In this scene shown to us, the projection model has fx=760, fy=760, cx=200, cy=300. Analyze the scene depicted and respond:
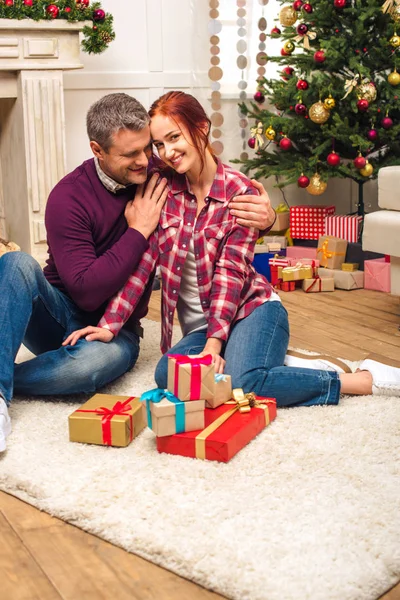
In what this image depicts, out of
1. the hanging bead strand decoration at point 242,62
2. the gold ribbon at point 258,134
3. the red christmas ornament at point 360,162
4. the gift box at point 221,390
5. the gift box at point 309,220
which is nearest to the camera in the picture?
the gift box at point 221,390

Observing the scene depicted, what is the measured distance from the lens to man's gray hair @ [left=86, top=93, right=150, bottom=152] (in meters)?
1.95

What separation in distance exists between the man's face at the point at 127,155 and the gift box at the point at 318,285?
1.68 metres

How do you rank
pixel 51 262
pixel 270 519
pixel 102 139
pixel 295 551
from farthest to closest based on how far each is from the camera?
pixel 51 262, pixel 102 139, pixel 270 519, pixel 295 551

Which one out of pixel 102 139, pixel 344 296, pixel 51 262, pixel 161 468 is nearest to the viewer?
pixel 161 468

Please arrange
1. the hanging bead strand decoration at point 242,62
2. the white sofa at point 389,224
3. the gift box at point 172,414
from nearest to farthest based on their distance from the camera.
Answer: the gift box at point 172,414 → the white sofa at point 389,224 → the hanging bead strand decoration at point 242,62

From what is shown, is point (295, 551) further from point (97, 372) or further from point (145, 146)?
point (145, 146)

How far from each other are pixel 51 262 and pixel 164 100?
598 mm

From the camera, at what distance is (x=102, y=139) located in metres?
1.98

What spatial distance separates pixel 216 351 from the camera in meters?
2.00

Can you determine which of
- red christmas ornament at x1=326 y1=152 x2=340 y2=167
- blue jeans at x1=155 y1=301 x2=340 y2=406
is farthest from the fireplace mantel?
blue jeans at x1=155 y1=301 x2=340 y2=406

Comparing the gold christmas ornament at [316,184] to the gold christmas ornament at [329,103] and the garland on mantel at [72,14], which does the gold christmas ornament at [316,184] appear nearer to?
the gold christmas ornament at [329,103]

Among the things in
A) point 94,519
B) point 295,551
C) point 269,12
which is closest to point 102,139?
point 94,519

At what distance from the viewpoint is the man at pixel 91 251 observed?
1957 mm

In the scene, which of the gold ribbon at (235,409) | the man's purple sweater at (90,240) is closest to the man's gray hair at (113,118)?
the man's purple sweater at (90,240)
